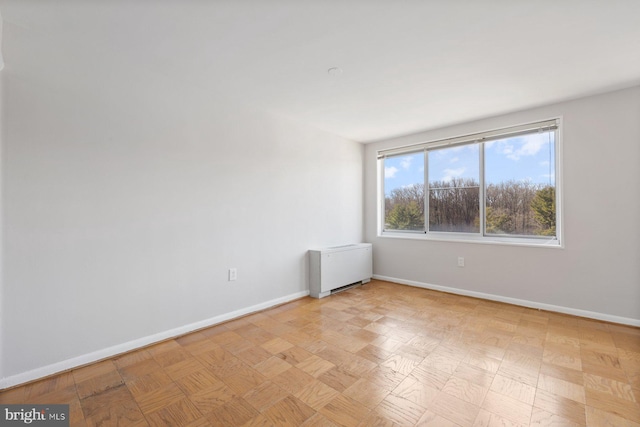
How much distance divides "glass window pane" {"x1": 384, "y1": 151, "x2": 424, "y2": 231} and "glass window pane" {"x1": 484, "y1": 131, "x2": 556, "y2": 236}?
2.92 ft

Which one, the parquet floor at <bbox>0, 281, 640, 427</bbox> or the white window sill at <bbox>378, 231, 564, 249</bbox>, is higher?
the white window sill at <bbox>378, 231, 564, 249</bbox>

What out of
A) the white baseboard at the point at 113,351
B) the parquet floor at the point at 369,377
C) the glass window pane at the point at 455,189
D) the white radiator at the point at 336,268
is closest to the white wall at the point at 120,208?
the white baseboard at the point at 113,351

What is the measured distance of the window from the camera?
3.14 m

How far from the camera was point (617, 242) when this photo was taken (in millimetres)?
2670

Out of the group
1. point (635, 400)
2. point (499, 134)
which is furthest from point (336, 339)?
point (499, 134)

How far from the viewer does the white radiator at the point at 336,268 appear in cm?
352

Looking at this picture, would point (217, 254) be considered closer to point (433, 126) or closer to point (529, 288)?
point (433, 126)

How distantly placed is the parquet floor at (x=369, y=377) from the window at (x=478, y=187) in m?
1.11

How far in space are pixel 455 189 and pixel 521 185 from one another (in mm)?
741

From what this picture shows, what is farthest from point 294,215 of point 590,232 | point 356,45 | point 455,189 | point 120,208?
point 590,232

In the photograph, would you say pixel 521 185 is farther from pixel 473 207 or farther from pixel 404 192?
pixel 404 192

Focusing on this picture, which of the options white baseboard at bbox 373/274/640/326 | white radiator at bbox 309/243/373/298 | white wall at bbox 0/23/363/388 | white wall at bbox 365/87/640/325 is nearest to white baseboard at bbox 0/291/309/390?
white wall at bbox 0/23/363/388

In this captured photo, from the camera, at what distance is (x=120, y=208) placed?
7.02ft

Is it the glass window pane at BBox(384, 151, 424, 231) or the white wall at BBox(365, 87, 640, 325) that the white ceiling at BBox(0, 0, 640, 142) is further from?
the glass window pane at BBox(384, 151, 424, 231)
